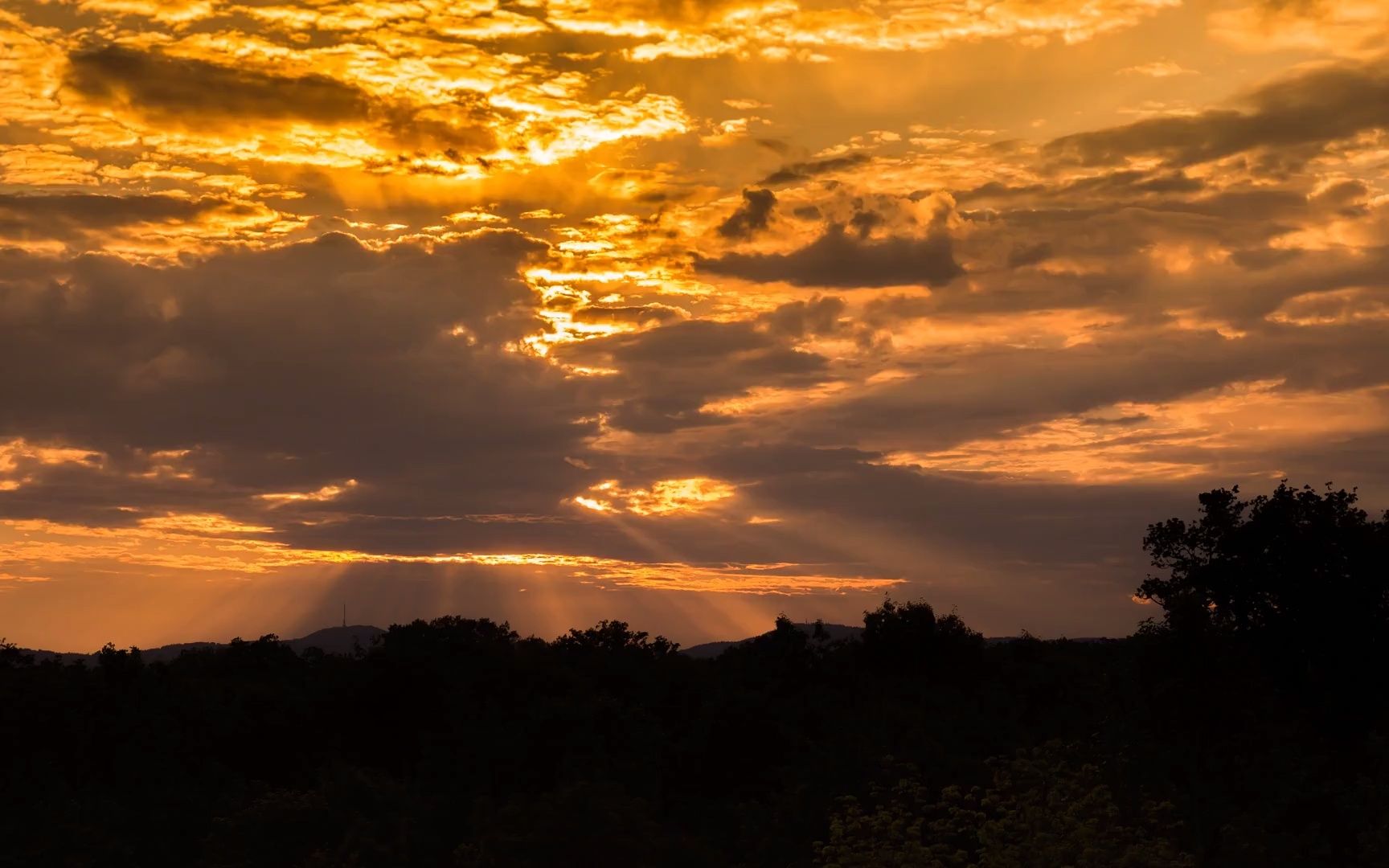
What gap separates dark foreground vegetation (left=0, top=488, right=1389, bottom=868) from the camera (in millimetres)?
48406

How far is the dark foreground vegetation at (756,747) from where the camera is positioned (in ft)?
159

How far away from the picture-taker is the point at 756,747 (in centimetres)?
7225

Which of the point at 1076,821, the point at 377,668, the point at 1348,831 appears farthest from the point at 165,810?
the point at 1348,831

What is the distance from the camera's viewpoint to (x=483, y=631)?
101562 millimetres

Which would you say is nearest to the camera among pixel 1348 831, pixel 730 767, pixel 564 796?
pixel 564 796

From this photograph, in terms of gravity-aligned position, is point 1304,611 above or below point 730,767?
above

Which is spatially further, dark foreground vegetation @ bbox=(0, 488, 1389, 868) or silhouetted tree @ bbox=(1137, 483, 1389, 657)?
silhouetted tree @ bbox=(1137, 483, 1389, 657)

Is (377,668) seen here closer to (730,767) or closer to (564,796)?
(730,767)

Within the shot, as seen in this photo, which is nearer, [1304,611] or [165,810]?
[165,810]

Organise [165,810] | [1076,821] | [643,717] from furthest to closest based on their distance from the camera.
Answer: [643,717] < [165,810] < [1076,821]

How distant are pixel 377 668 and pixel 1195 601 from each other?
48865 millimetres

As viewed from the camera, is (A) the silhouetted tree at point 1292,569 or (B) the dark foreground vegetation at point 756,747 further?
(A) the silhouetted tree at point 1292,569

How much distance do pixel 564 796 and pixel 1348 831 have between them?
103ft

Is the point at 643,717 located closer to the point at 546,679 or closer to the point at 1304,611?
the point at 546,679
